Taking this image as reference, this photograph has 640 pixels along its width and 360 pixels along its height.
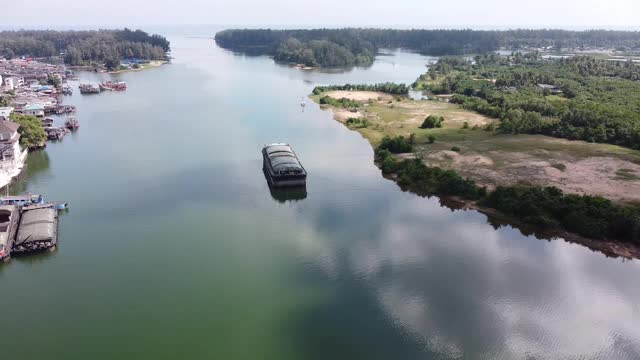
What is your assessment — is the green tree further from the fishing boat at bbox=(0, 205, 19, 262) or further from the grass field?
the grass field

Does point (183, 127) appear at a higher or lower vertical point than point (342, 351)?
higher

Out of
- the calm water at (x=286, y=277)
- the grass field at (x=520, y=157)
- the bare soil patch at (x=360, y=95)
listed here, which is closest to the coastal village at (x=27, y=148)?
the calm water at (x=286, y=277)

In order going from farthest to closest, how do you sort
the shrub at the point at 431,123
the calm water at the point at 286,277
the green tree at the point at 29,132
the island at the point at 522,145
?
1. the shrub at the point at 431,123
2. the green tree at the point at 29,132
3. the island at the point at 522,145
4. the calm water at the point at 286,277

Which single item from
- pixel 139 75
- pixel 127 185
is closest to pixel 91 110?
pixel 127 185

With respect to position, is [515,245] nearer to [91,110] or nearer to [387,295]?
[387,295]

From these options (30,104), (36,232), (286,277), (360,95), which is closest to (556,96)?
(360,95)

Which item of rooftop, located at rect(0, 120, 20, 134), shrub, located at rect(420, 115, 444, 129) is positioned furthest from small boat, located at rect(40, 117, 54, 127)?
shrub, located at rect(420, 115, 444, 129)

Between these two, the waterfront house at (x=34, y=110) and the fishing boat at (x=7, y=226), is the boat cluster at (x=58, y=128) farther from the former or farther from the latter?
the fishing boat at (x=7, y=226)
